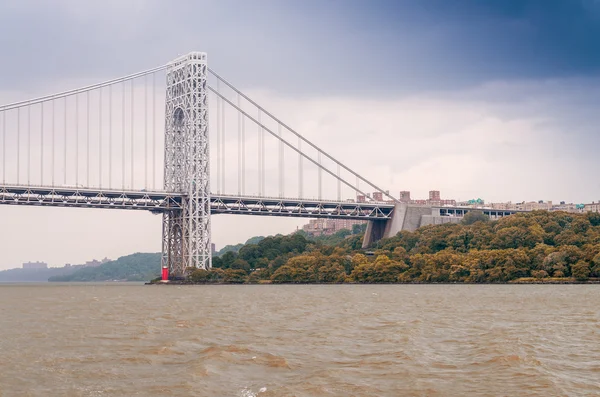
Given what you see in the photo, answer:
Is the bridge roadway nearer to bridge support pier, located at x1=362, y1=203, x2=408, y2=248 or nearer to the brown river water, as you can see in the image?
bridge support pier, located at x1=362, y1=203, x2=408, y2=248

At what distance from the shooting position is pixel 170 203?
97000 mm

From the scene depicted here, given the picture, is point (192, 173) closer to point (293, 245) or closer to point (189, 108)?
point (189, 108)

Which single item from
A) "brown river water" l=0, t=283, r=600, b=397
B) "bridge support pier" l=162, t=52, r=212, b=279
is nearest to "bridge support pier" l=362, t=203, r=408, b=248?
"bridge support pier" l=162, t=52, r=212, b=279

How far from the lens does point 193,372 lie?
2055cm

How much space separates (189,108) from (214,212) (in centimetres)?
1092

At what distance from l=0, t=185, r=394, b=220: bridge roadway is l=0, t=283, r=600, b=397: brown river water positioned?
51193 millimetres

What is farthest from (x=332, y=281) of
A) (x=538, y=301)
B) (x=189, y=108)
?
(x=538, y=301)

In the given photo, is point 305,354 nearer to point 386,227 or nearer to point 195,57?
point 195,57

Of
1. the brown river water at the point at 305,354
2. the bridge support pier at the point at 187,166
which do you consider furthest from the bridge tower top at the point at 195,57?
the brown river water at the point at 305,354

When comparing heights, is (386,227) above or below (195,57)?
below

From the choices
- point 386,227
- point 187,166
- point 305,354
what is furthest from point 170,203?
point 305,354

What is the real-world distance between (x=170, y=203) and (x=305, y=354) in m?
74.9

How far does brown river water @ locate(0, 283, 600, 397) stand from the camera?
1894 centimetres

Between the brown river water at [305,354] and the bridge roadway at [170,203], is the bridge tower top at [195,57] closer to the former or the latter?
the bridge roadway at [170,203]
